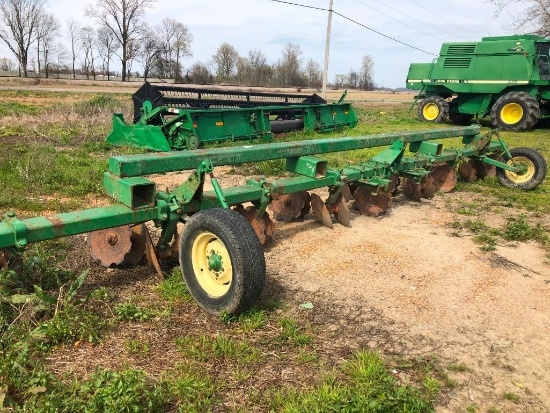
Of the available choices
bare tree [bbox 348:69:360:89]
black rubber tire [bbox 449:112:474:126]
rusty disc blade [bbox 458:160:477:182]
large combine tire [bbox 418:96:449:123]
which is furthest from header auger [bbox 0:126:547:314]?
bare tree [bbox 348:69:360:89]

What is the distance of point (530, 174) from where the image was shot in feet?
22.3

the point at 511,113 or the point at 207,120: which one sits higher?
the point at 511,113

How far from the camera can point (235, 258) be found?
279cm

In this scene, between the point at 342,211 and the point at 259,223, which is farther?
the point at 342,211

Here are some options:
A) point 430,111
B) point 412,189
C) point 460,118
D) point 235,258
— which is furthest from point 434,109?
point 235,258

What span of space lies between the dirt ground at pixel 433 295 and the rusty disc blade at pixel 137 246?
1.03 meters

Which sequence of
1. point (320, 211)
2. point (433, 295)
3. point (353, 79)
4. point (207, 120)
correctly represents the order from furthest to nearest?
point (353, 79)
point (207, 120)
point (320, 211)
point (433, 295)

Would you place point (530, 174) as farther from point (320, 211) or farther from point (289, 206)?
point (289, 206)

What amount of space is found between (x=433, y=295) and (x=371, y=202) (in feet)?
6.83

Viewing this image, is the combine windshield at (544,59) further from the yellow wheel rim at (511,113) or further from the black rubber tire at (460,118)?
the black rubber tire at (460,118)

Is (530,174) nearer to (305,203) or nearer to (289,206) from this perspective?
(305,203)

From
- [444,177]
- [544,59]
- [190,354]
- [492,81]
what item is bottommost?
[190,354]

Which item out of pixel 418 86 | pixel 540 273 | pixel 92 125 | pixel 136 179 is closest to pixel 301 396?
pixel 136 179

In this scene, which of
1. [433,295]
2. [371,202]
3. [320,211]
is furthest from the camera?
[371,202]
